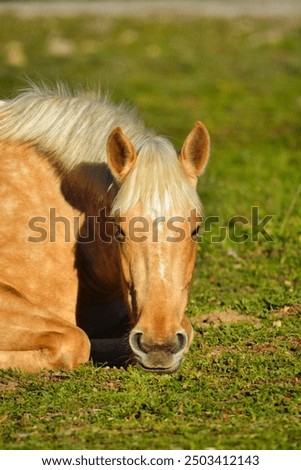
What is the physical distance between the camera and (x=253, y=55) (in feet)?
76.7

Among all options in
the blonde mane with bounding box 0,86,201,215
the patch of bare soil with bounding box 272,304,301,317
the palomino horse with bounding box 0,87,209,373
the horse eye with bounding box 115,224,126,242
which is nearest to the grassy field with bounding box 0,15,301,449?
the patch of bare soil with bounding box 272,304,301,317

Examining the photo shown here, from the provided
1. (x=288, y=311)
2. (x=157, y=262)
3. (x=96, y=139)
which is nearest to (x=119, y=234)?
(x=157, y=262)

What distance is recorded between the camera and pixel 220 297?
8492 millimetres

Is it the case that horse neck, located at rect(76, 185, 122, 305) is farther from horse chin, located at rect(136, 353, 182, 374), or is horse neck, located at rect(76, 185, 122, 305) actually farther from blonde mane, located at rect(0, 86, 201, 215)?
horse chin, located at rect(136, 353, 182, 374)

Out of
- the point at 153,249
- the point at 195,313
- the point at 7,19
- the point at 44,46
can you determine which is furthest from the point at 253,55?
the point at 153,249

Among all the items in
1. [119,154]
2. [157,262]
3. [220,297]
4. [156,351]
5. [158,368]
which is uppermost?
[119,154]

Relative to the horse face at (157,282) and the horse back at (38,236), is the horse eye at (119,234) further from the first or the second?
the horse back at (38,236)

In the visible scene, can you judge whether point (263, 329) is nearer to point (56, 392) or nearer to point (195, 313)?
point (195, 313)

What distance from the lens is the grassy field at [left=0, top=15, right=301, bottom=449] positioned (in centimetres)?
558

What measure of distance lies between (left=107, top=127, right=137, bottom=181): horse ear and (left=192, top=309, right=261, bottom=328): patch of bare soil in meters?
1.85

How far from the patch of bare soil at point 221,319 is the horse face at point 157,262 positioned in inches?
63.0

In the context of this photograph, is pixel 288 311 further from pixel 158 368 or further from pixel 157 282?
pixel 158 368

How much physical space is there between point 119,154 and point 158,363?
4.55ft
